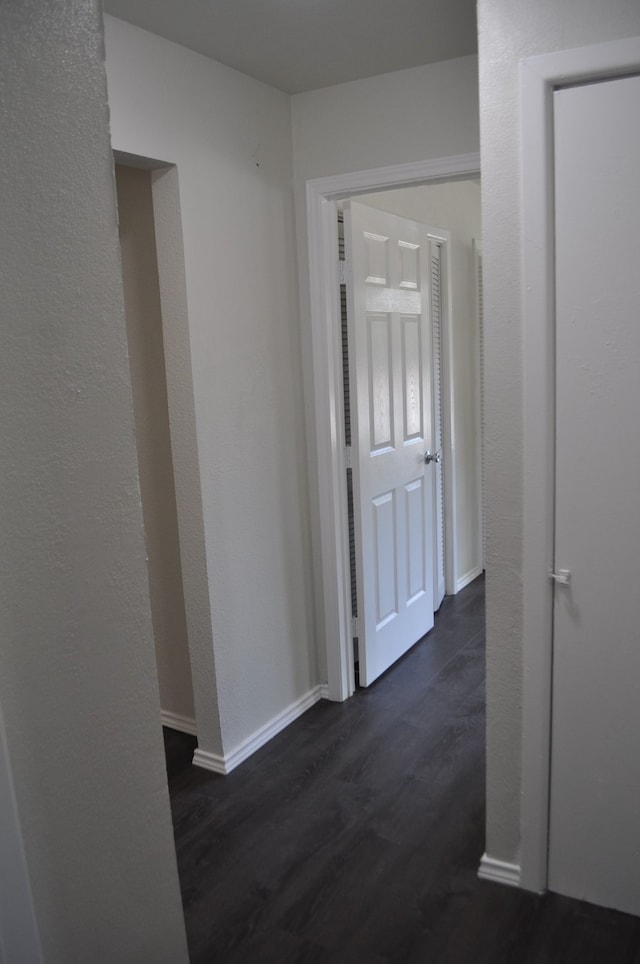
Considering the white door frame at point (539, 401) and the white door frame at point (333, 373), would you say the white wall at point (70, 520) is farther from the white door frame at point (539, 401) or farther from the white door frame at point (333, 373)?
the white door frame at point (333, 373)

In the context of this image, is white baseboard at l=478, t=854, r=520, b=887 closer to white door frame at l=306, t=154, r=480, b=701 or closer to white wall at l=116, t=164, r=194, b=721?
white door frame at l=306, t=154, r=480, b=701

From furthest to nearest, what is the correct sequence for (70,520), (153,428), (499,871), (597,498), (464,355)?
1. (464,355)
2. (153,428)
3. (499,871)
4. (597,498)
5. (70,520)

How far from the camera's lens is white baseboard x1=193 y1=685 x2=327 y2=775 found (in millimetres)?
2828

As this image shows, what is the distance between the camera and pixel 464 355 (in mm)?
4594

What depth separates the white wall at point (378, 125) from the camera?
2.73 meters

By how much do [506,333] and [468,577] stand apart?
3.09 m

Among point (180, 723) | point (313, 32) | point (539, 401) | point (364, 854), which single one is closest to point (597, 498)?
point (539, 401)

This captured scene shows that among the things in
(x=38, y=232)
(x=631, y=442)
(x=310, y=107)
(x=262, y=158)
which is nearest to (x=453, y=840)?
(x=631, y=442)

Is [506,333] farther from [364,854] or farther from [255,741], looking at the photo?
[255,741]

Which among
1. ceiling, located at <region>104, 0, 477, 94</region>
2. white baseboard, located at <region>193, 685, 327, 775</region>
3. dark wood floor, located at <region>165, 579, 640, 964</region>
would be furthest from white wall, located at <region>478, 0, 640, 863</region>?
white baseboard, located at <region>193, 685, 327, 775</region>

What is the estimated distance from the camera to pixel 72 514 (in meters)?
0.87

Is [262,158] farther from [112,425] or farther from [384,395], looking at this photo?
[112,425]

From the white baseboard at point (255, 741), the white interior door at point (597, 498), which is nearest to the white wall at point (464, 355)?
the white baseboard at point (255, 741)

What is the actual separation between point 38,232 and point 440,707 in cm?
280
